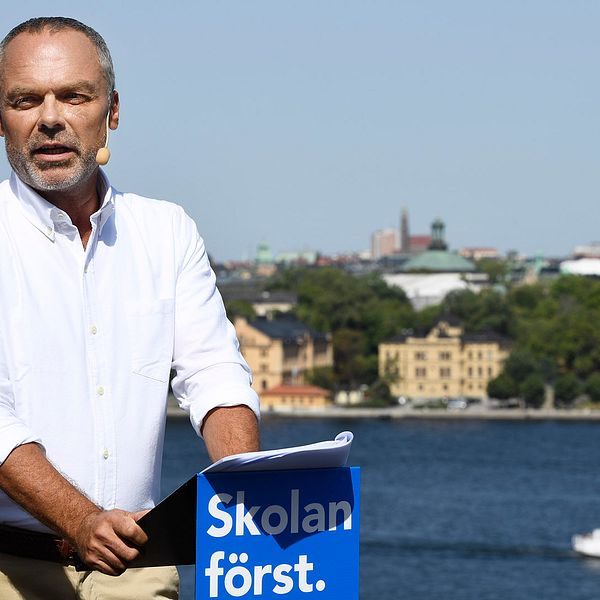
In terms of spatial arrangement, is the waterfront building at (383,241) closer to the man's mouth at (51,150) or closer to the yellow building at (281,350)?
the yellow building at (281,350)

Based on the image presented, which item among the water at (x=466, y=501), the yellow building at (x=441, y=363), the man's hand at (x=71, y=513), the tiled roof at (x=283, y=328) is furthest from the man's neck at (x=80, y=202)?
the yellow building at (x=441, y=363)

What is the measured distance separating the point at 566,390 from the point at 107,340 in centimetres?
3487

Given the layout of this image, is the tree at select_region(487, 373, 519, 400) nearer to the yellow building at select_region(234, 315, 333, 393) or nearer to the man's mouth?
the yellow building at select_region(234, 315, 333, 393)

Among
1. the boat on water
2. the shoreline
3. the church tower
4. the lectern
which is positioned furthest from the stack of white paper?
the church tower

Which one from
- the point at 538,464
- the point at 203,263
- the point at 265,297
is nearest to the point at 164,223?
the point at 203,263

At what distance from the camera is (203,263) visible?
1.11m

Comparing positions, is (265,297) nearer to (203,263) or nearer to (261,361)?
(261,361)

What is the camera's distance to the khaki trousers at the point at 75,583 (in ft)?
3.38

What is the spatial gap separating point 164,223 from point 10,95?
0.13m

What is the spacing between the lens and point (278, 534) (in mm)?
957

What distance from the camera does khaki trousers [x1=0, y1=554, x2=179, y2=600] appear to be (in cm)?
103

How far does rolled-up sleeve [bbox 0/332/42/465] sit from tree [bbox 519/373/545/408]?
34172 millimetres

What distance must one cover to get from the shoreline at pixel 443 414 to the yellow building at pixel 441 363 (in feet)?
3.40

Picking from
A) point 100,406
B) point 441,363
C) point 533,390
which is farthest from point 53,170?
point 441,363
